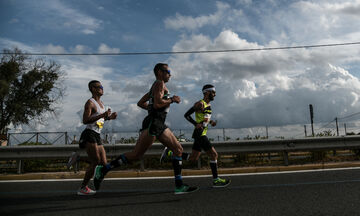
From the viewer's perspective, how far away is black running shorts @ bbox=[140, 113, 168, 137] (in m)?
4.47

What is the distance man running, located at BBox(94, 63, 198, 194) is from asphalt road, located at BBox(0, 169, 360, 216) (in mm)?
360

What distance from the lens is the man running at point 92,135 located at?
474 centimetres

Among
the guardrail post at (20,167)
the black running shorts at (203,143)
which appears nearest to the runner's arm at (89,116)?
the black running shorts at (203,143)

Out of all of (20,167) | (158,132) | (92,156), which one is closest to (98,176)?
(92,156)

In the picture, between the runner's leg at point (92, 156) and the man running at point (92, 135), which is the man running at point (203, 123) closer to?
the man running at point (92, 135)

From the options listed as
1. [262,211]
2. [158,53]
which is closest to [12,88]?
[158,53]

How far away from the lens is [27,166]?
8.17m

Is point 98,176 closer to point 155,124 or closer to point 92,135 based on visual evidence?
point 92,135

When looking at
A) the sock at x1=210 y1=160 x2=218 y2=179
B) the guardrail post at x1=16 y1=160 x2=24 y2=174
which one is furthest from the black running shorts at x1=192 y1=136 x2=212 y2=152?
the guardrail post at x1=16 y1=160 x2=24 y2=174

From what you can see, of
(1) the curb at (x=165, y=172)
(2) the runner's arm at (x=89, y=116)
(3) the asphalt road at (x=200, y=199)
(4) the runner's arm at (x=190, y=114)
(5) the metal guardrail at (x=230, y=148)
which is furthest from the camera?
(5) the metal guardrail at (x=230, y=148)

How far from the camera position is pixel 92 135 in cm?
484

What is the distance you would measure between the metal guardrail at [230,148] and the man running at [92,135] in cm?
268

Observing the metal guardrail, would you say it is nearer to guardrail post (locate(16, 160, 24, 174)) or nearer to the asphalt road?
guardrail post (locate(16, 160, 24, 174))

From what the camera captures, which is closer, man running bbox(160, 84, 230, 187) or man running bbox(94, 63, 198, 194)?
man running bbox(94, 63, 198, 194)
